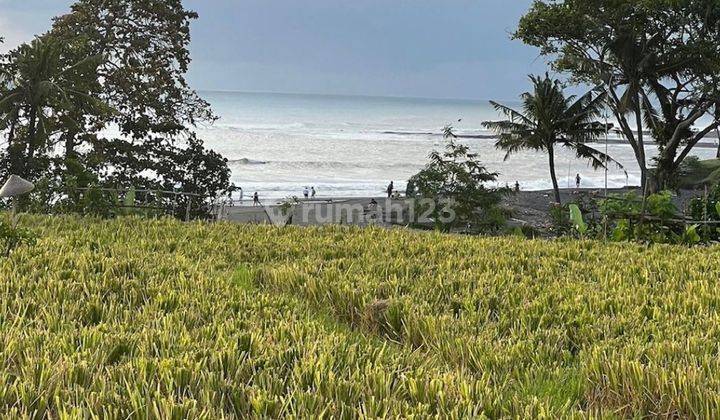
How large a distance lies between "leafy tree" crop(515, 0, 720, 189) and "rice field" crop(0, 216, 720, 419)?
13511mm

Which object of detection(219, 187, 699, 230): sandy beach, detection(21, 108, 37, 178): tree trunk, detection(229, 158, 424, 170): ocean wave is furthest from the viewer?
detection(229, 158, 424, 170): ocean wave

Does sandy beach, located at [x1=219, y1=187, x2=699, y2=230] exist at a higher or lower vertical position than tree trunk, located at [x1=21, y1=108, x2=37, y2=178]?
lower

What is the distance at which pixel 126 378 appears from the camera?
2.20 meters

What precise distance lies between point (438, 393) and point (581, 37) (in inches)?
721

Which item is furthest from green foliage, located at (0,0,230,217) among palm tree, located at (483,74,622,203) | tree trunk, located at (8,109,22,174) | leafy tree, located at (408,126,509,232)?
palm tree, located at (483,74,622,203)

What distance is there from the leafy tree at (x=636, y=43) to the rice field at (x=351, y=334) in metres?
13.5

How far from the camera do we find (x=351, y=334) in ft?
10.4

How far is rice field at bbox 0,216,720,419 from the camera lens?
210cm

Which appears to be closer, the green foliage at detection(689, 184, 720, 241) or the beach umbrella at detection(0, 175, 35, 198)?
the beach umbrella at detection(0, 175, 35, 198)

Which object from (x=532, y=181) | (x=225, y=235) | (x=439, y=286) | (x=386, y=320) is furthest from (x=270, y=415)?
(x=532, y=181)

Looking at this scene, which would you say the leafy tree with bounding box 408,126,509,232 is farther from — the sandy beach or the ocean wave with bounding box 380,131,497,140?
the ocean wave with bounding box 380,131,497,140

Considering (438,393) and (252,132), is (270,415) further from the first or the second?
(252,132)

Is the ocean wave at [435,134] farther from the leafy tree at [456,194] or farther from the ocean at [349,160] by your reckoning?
the leafy tree at [456,194]

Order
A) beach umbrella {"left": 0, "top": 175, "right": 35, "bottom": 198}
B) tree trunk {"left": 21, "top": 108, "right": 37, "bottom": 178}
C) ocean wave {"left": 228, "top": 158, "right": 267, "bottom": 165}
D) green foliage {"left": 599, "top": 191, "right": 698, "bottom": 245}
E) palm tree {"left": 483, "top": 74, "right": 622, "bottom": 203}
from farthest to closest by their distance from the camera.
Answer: ocean wave {"left": 228, "top": 158, "right": 267, "bottom": 165} → palm tree {"left": 483, "top": 74, "right": 622, "bottom": 203} → tree trunk {"left": 21, "top": 108, "right": 37, "bottom": 178} → green foliage {"left": 599, "top": 191, "right": 698, "bottom": 245} → beach umbrella {"left": 0, "top": 175, "right": 35, "bottom": 198}
